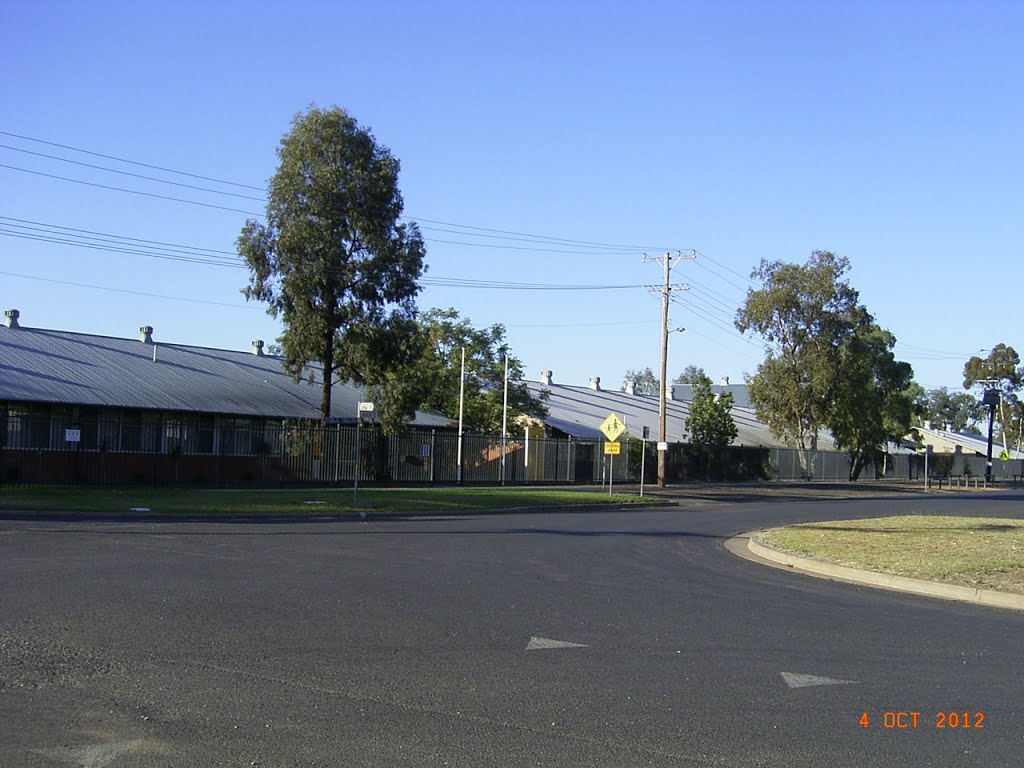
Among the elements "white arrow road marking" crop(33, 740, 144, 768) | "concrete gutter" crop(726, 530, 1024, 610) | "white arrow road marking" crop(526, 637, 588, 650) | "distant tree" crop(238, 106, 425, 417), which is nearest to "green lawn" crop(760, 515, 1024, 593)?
"concrete gutter" crop(726, 530, 1024, 610)

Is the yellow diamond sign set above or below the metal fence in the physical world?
above

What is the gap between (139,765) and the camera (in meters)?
5.59

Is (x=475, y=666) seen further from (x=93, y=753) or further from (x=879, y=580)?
(x=879, y=580)

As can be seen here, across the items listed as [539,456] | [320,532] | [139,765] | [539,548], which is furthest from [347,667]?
[539,456]

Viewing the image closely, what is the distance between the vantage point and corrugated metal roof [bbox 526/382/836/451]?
5938 centimetres

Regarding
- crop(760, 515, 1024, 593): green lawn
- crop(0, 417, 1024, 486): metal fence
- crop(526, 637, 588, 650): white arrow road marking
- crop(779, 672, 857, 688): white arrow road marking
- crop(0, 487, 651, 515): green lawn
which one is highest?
crop(0, 417, 1024, 486): metal fence

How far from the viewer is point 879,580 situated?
14.4 metres

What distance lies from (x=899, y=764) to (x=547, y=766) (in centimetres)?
205

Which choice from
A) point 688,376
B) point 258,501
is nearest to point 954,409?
point 688,376

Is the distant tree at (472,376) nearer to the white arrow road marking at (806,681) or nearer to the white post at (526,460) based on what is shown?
the white post at (526,460)

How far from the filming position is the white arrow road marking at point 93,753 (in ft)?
18.4

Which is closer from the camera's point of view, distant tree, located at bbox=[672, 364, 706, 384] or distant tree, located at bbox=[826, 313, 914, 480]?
distant tree, located at bbox=[826, 313, 914, 480]

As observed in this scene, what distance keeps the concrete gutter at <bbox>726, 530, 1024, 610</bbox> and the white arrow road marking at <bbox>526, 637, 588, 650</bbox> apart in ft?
21.1

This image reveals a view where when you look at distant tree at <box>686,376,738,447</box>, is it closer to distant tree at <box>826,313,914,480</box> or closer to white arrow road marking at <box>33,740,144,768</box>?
distant tree at <box>826,313,914,480</box>
